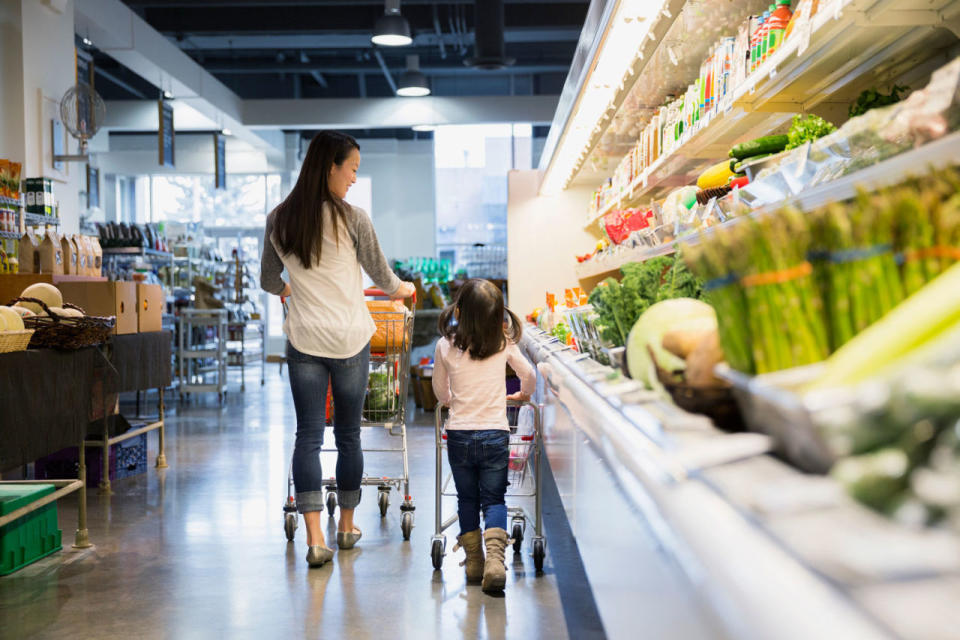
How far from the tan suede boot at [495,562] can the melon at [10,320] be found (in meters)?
1.90

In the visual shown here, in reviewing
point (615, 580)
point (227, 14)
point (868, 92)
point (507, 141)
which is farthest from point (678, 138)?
point (507, 141)

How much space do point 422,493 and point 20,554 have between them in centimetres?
202

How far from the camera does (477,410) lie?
3.31m

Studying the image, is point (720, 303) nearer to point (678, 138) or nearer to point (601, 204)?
point (678, 138)

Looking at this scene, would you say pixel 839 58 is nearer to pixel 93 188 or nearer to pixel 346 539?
pixel 346 539

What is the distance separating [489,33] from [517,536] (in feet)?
24.7

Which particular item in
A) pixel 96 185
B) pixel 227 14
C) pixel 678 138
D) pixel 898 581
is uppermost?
pixel 227 14

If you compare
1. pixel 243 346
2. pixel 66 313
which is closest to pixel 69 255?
pixel 66 313

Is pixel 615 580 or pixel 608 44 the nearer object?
pixel 615 580

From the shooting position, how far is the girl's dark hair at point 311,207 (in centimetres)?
344

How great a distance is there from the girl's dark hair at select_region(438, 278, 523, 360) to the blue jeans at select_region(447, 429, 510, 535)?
0.30 m

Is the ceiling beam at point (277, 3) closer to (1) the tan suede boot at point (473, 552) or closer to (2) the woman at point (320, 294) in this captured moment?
(2) the woman at point (320, 294)

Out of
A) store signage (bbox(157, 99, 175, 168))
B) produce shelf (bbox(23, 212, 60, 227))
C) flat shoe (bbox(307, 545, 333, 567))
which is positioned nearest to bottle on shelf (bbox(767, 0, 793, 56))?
flat shoe (bbox(307, 545, 333, 567))

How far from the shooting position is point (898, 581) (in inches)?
25.8
